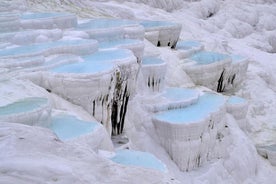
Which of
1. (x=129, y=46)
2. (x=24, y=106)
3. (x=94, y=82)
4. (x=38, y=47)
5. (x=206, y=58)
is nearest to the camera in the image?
(x=24, y=106)

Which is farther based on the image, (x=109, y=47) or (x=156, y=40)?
(x=156, y=40)

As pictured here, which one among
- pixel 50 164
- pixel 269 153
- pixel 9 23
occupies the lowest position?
pixel 269 153

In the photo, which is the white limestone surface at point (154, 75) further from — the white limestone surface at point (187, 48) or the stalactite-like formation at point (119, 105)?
the white limestone surface at point (187, 48)

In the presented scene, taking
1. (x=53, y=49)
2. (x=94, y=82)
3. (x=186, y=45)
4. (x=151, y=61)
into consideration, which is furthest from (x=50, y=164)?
(x=186, y=45)

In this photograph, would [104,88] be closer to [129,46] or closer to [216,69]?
[129,46]

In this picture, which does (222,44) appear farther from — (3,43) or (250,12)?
(3,43)

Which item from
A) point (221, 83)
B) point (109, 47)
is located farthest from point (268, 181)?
point (109, 47)
